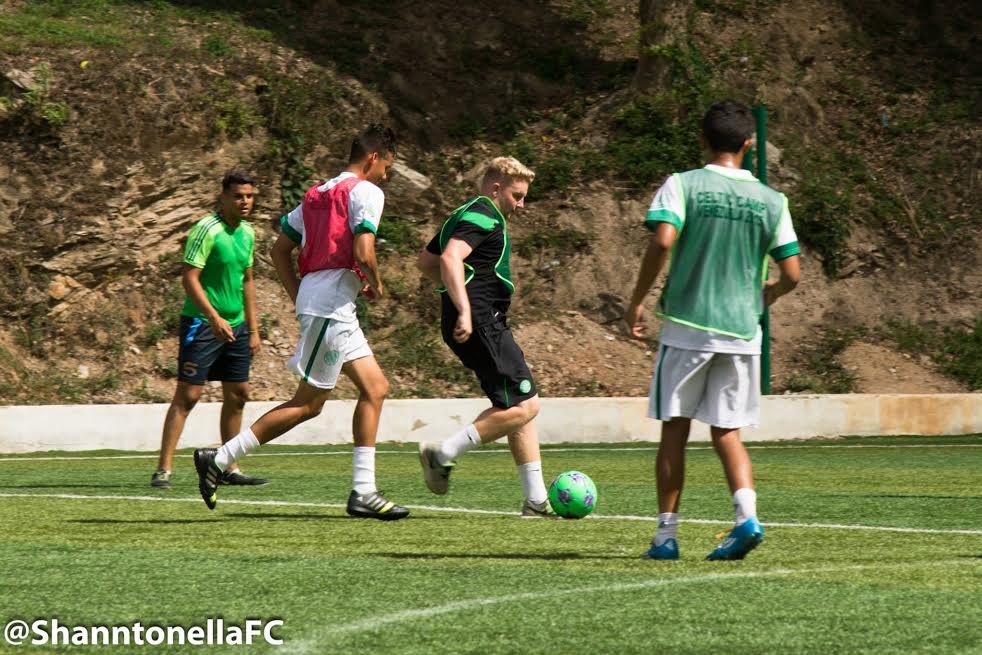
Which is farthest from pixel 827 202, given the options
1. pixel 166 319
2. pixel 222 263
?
pixel 222 263

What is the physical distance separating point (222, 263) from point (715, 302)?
5252 millimetres

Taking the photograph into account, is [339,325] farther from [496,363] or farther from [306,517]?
[306,517]

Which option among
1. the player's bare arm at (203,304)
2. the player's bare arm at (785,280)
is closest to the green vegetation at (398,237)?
the player's bare arm at (203,304)

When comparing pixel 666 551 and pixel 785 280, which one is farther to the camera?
pixel 785 280

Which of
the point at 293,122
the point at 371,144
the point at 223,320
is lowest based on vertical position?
the point at 223,320

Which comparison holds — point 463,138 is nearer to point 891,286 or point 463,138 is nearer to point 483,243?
point 891,286

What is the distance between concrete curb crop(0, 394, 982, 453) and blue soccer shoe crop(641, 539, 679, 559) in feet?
33.6

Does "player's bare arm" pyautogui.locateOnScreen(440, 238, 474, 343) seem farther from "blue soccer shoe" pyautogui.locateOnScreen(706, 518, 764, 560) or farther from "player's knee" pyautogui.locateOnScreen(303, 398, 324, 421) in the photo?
"blue soccer shoe" pyautogui.locateOnScreen(706, 518, 764, 560)

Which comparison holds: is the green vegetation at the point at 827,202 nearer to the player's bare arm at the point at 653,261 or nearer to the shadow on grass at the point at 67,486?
the shadow on grass at the point at 67,486

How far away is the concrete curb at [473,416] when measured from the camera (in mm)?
15820

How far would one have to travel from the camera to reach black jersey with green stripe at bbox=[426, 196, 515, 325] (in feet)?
27.2

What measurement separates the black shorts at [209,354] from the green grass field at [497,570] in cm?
85

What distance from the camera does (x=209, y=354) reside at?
10906 millimetres

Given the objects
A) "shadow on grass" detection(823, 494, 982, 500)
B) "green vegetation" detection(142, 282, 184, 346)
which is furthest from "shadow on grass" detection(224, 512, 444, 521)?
"green vegetation" detection(142, 282, 184, 346)
